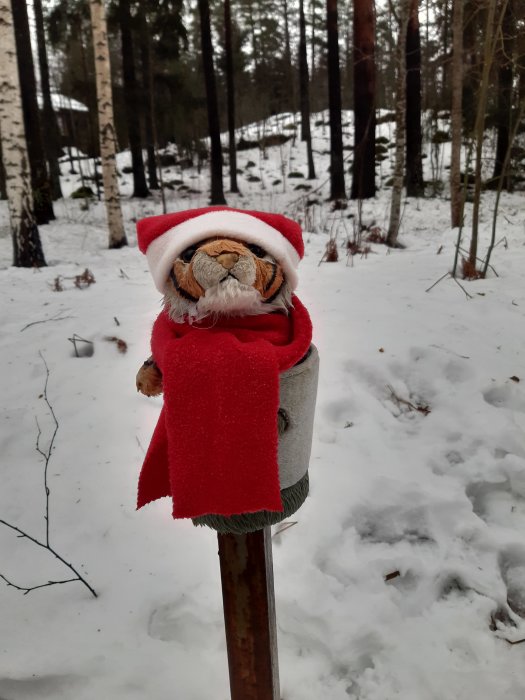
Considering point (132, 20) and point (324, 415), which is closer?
point (324, 415)

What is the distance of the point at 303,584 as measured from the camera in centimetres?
185

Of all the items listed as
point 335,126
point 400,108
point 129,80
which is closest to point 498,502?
point 400,108

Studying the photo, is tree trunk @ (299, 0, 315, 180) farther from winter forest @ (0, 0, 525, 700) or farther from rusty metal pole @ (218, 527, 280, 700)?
rusty metal pole @ (218, 527, 280, 700)

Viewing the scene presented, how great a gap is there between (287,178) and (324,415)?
16126 mm

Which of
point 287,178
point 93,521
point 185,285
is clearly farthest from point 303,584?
point 287,178

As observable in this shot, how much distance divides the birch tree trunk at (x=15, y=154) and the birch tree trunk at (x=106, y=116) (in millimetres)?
1652

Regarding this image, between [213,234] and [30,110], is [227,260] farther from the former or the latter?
[30,110]

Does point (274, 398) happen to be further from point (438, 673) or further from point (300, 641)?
point (438, 673)

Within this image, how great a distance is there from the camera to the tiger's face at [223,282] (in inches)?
34.5

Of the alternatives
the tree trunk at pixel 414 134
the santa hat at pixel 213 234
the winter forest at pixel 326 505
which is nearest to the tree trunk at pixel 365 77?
the tree trunk at pixel 414 134

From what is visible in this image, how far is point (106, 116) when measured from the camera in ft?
23.4

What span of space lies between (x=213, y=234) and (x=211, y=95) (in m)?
12.9

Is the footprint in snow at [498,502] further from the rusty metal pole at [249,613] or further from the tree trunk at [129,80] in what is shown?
the tree trunk at [129,80]

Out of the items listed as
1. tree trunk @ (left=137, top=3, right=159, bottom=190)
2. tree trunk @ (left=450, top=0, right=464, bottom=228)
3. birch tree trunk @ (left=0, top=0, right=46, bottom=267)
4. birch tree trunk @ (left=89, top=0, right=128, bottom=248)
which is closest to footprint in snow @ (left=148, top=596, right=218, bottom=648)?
birch tree trunk @ (left=0, top=0, right=46, bottom=267)
